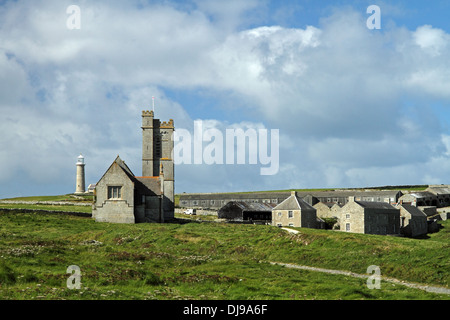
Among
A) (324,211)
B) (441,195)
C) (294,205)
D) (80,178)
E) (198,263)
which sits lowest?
(198,263)

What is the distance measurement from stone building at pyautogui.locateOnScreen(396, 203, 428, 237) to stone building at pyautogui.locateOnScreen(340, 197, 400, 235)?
337 centimetres

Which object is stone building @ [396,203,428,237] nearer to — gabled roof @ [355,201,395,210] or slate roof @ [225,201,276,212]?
gabled roof @ [355,201,395,210]

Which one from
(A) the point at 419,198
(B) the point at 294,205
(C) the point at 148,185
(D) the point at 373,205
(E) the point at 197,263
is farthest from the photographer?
(A) the point at 419,198

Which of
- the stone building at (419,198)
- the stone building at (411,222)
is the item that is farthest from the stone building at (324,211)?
the stone building at (419,198)

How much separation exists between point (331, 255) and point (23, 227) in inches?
1366

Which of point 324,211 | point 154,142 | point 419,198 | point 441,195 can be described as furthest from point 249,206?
point 441,195

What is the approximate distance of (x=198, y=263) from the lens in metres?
36.4

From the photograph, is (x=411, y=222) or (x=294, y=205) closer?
(x=294, y=205)

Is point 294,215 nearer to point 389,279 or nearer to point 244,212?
point 244,212

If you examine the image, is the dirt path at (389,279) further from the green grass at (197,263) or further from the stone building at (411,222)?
the stone building at (411,222)

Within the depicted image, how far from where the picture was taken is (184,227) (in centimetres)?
5972

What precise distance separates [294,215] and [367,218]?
1011 cm

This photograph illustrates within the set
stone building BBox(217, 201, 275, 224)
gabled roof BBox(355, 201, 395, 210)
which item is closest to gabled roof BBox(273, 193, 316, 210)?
gabled roof BBox(355, 201, 395, 210)
